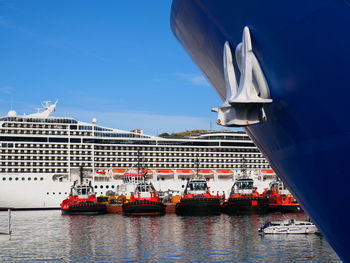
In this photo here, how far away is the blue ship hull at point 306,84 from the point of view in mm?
4941

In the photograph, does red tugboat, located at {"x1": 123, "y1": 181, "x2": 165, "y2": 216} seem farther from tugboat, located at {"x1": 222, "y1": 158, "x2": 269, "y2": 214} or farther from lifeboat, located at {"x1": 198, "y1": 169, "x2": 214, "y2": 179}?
lifeboat, located at {"x1": 198, "y1": 169, "x2": 214, "y2": 179}

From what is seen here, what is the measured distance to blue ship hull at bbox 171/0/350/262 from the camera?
4941 millimetres

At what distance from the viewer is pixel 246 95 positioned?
5.64 m

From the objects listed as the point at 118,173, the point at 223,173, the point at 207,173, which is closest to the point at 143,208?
the point at 118,173

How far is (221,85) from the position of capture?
7980 millimetres

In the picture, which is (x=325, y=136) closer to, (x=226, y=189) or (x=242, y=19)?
(x=242, y=19)

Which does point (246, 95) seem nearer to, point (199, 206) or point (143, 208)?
point (199, 206)

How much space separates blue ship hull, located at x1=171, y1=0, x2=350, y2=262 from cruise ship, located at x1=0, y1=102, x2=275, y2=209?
2336 inches

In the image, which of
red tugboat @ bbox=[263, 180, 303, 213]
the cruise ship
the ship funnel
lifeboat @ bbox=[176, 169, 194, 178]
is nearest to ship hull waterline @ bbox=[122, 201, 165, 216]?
red tugboat @ bbox=[263, 180, 303, 213]

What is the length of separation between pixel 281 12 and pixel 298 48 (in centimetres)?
38

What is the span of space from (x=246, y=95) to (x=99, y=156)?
229ft

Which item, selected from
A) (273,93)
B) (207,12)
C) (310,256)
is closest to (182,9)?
(207,12)

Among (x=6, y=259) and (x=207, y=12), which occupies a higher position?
(x=207, y=12)

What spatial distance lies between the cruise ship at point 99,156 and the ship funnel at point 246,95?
2353 inches
